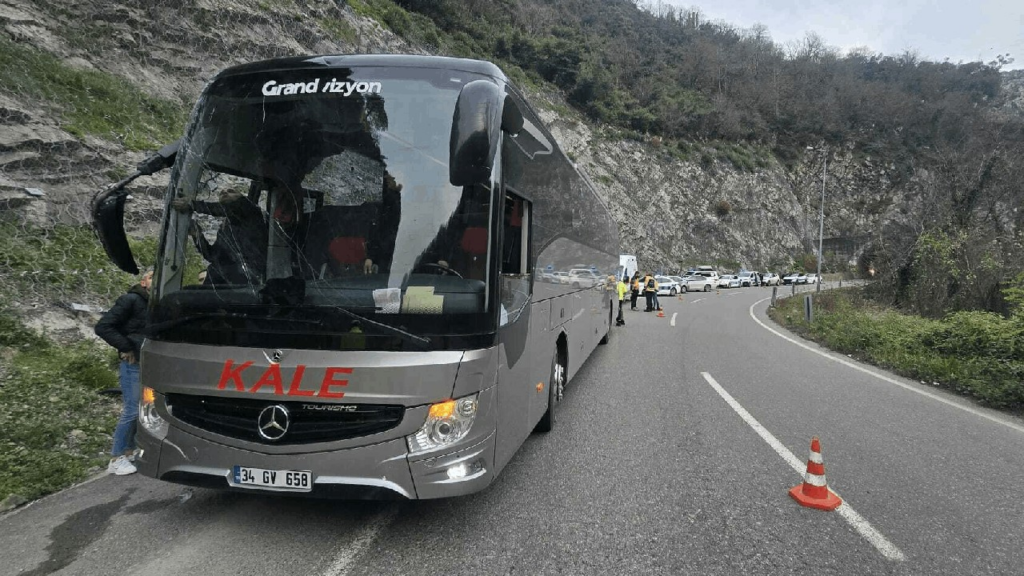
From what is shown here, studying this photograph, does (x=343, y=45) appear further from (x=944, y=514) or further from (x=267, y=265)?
(x=944, y=514)

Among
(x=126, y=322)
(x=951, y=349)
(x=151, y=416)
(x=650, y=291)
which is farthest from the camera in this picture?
(x=650, y=291)

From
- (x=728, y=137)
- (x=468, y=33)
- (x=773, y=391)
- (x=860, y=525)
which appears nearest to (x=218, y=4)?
(x=773, y=391)

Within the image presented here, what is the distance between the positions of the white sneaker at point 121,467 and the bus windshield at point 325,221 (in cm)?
200

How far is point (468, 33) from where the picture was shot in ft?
149

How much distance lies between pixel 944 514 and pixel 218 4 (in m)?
22.1

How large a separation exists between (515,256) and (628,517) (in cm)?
197

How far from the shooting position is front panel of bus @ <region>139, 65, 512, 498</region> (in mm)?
3203

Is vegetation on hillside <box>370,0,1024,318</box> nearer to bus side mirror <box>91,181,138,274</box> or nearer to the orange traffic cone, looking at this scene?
the orange traffic cone

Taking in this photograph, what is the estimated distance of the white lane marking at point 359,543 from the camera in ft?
10.3

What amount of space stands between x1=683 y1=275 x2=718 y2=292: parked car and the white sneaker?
42.6 m

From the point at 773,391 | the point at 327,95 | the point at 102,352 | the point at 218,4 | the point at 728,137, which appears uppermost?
the point at 728,137

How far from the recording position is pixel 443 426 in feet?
10.7

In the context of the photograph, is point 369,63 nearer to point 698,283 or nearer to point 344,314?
point 344,314

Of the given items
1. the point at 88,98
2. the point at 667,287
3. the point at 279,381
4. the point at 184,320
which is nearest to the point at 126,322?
the point at 184,320
